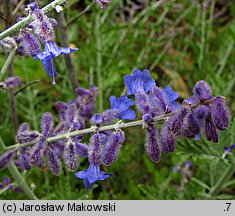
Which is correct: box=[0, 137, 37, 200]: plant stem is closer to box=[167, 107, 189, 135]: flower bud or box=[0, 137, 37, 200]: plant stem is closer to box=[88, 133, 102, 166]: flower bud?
box=[88, 133, 102, 166]: flower bud

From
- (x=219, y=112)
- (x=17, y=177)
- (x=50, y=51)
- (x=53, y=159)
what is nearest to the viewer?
(x=219, y=112)

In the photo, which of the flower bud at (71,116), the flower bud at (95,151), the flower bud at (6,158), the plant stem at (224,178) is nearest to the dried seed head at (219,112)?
the flower bud at (95,151)

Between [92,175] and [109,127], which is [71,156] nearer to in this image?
[92,175]

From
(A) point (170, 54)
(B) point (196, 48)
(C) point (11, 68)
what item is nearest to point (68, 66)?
(C) point (11, 68)

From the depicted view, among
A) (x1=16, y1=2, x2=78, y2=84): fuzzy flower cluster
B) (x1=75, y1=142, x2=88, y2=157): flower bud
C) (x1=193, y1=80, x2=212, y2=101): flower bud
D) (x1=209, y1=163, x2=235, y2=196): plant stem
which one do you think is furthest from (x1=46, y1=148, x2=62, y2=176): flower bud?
(x1=209, y1=163, x2=235, y2=196): plant stem

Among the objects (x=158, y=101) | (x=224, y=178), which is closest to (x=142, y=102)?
(x=158, y=101)

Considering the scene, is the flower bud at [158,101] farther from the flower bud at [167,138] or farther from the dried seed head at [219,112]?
the dried seed head at [219,112]
